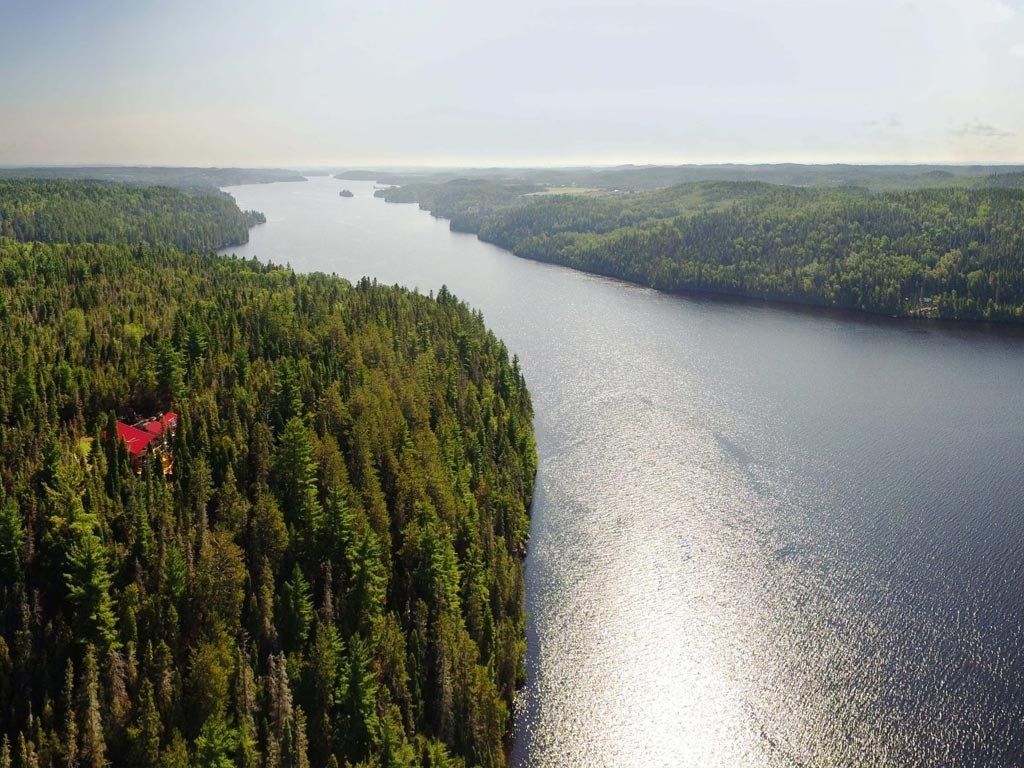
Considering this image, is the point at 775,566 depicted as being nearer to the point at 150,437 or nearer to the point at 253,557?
the point at 253,557

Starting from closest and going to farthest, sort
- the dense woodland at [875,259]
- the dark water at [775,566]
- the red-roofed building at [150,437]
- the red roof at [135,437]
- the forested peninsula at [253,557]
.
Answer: the forested peninsula at [253,557]
the dark water at [775,566]
the red-roofed building at [150,437]
the red roof at [135,437]
the dense woodland at [875,259]

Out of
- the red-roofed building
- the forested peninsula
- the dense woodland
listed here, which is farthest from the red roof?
the dense woodland

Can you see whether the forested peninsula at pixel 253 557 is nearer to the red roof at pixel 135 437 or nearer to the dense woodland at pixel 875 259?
the red roof at pixel 135 437

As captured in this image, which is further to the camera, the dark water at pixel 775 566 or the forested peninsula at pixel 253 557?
the dark water at pixel 775 566

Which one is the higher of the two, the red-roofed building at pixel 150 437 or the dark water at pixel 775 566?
the red-roofed building at pixel 150 437

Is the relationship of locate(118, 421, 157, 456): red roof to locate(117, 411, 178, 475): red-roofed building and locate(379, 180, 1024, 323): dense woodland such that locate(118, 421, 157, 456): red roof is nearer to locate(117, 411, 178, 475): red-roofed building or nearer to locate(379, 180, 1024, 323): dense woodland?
locate(117, 411, 178, 475): red-roofed building

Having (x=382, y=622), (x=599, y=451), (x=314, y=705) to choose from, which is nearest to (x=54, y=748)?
(x=314, y=705)

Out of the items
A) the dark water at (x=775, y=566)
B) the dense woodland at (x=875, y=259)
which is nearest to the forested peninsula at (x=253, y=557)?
the dark water at (x=775, y=566)
